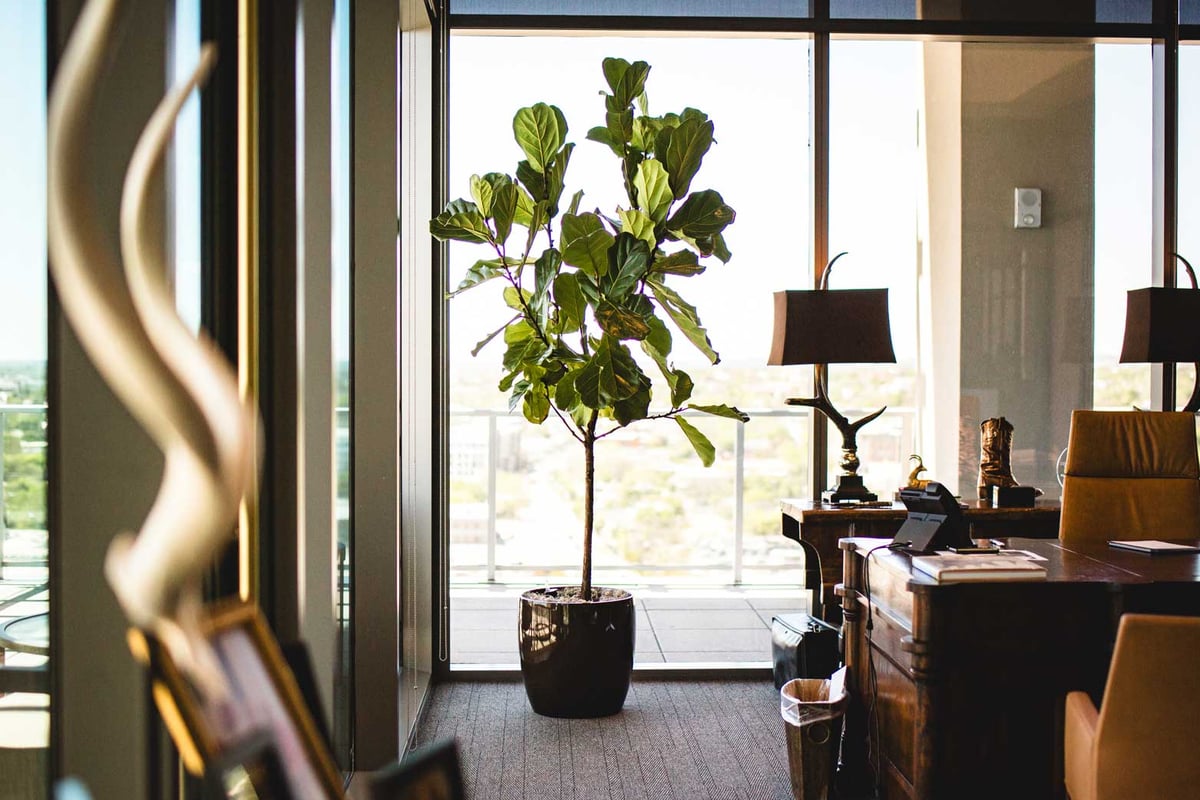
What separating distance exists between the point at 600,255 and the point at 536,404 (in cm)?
60

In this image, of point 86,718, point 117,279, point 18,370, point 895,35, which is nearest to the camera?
point 117,279

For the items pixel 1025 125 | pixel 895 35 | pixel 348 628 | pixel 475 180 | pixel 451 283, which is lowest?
pixel 348 628

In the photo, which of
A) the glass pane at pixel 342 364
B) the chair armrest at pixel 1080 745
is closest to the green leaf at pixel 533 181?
the glass pane at pixel 342 364

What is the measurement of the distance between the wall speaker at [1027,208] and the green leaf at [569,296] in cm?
217

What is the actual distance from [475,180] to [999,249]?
2.37 m

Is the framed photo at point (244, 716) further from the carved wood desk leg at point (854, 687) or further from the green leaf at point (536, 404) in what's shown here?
the green leaf at point (536, 404)

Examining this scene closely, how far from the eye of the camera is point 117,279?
1.35ft

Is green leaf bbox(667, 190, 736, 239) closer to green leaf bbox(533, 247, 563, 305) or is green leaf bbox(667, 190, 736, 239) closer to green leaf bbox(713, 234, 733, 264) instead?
green leaf bbox(713, 234, 733, 264)

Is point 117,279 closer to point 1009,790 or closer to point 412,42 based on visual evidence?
point 1009,790

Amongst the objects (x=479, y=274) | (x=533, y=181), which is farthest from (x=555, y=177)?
(x=479, y=274)

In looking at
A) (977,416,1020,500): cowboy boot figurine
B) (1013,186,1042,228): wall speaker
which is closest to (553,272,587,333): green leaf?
(977,416,1020,500): cowboy boot figurine

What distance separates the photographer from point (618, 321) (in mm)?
3369

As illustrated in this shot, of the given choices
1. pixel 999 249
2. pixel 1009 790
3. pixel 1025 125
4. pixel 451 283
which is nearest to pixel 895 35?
pixel 1025 125

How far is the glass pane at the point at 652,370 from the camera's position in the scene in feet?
14.1
